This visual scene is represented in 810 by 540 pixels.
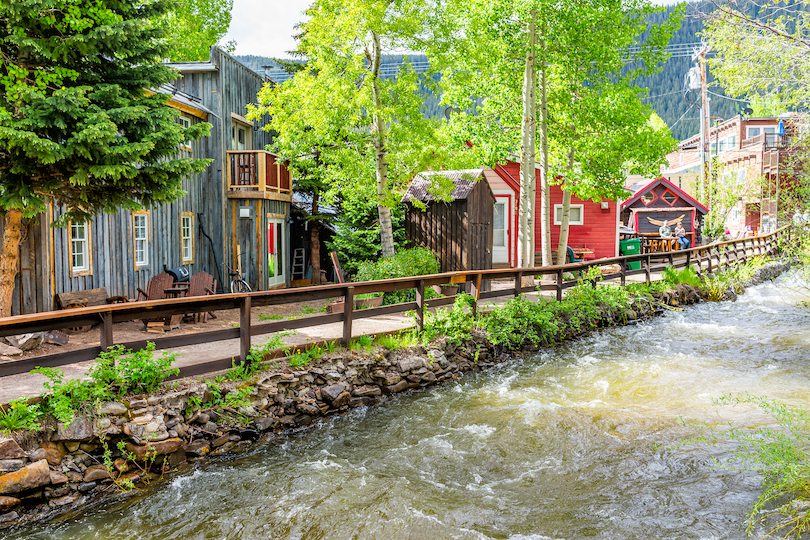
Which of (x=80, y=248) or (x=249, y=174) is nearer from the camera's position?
(x=80, y=248)

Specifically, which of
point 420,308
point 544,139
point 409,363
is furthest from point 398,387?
point 544,139

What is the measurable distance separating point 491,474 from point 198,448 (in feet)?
10.4

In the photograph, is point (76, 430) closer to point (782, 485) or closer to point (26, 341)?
point (26, 341)

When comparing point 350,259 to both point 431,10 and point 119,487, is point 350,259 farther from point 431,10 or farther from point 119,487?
point 119,487

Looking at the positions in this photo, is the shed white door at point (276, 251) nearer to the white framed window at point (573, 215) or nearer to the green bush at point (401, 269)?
the green bush at point (401, 269)

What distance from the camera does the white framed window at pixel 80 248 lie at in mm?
10359

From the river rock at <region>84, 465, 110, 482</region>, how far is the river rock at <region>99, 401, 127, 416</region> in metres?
0.50

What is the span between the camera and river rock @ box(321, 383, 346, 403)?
7664 millimetres

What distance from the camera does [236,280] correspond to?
47.6 feet

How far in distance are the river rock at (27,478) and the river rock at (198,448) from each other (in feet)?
Result: 4.39

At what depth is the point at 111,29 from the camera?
7.03 metres

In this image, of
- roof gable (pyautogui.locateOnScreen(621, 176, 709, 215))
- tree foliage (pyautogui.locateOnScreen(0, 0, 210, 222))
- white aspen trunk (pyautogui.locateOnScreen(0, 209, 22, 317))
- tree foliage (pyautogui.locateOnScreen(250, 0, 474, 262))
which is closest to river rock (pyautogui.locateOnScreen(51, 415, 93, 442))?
tree foliage (pyautogui.locateOnScreen(0, 0, 210, 222))

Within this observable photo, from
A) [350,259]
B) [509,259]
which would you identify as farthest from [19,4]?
[509,259]

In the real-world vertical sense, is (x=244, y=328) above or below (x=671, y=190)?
below
